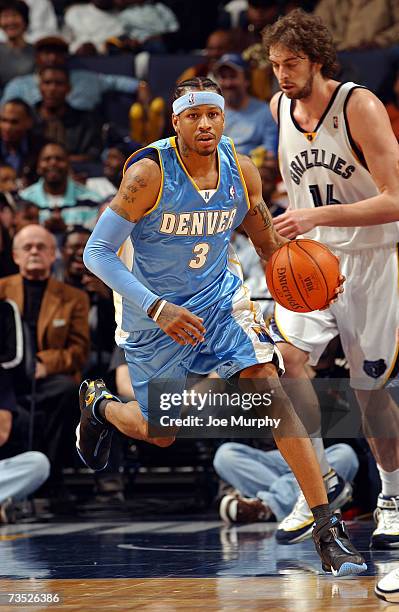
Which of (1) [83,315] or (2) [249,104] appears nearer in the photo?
(1) [83,315]

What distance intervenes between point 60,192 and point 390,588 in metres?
6.24

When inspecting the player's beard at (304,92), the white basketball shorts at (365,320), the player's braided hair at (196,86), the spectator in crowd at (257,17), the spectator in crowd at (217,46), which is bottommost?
the white basketball shorts at (365,320)

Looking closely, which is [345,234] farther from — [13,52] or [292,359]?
[13,52]

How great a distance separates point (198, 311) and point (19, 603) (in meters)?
1.49

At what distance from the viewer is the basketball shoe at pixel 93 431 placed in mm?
4801

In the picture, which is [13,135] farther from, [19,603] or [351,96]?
[19,603]

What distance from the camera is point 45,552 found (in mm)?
4711

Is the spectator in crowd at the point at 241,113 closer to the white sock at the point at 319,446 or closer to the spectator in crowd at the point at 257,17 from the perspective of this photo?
the spectator in crowd at the point at 257,17

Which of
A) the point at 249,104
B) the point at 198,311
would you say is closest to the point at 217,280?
the point at 198,311

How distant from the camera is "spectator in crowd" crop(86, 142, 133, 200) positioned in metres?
8.45

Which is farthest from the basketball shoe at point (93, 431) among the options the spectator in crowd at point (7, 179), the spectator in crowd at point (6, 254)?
the spectator in crowd at point (7, 179)

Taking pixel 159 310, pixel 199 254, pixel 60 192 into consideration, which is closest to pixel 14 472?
pixel 199 254

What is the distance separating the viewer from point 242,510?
6.09 meters

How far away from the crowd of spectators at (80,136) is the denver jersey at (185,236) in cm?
205
